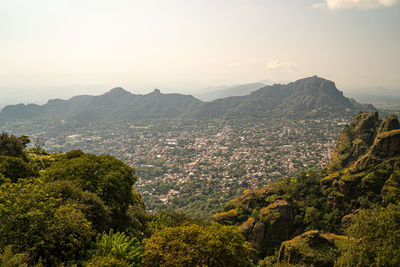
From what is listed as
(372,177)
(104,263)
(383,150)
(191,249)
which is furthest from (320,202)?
(104,263)

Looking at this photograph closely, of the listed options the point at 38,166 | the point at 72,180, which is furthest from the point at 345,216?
the point at 38,166

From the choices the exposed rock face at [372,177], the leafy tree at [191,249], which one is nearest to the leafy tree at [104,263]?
the leafy tree at [191,249]

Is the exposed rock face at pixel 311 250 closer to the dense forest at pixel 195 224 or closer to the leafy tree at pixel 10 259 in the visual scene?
the dense forest at pixel 195 224

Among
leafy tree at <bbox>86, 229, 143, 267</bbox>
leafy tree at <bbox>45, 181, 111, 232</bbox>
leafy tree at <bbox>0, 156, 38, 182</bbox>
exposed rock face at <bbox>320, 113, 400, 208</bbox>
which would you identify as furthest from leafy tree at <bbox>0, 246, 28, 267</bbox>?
exposed rock face at <bbox>320, 113, 400, 208</bbox>

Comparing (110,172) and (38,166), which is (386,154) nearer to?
(110,172)

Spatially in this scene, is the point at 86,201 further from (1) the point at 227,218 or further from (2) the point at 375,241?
(1) the point at 227,218

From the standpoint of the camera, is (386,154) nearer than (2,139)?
No
